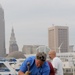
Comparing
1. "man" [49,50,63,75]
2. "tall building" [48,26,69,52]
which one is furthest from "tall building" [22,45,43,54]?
"man" [49,50,63,75]

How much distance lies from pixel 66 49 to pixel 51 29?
12.9m

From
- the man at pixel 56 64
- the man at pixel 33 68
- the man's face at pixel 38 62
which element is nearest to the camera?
the man's face at pixel 38 62

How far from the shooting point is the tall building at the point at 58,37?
538 feet

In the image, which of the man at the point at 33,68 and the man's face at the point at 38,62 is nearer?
the man's face at the point at 38,62

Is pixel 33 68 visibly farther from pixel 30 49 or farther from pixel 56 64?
pixel 30 49

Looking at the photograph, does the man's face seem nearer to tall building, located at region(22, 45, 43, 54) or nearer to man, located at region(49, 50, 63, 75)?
man, located at region(49, 50, 63, 75)

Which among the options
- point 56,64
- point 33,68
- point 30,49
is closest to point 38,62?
point 33,68

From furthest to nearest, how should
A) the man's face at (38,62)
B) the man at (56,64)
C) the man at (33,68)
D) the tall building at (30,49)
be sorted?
1. the tall building at (30,49)
2. the man at (56,64)
3. the man at (33,68)
4. the man's face at (38,62)

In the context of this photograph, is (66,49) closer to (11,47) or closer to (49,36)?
(49,36)

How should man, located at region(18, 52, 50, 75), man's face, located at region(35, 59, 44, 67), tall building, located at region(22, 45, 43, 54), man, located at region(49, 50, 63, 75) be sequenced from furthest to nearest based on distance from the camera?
tall building, located at region(22, 45, 43, 54)
man, located at region(49, 50, 63, 75)
man, located at region(18, 52, 50, 75)
man's face, located at region(35, 59, 44, 67)

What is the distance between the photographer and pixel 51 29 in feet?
549

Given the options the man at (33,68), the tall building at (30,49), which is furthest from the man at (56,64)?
the tall building at (30,49)

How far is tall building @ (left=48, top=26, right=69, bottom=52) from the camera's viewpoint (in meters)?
164

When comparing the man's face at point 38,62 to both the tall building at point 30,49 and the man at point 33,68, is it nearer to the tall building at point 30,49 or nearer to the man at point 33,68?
the man at point 33,68
